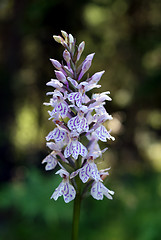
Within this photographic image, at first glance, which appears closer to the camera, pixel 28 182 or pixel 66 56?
pixel 66 56

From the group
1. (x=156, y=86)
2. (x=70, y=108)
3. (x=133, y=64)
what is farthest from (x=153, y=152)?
(x=70, y=108)

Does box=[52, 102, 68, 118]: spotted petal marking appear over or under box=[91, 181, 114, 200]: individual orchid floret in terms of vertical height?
over

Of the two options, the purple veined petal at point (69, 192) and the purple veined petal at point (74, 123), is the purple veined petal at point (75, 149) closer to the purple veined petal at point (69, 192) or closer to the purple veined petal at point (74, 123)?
the purple veined petal at point (74, 123)

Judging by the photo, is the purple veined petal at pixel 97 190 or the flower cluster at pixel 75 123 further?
the purple veined petal at pixel 97 190

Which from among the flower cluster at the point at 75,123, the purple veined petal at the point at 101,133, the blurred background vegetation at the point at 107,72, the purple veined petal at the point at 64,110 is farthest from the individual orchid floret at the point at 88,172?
the blurred background vegetation at the point at 107,72

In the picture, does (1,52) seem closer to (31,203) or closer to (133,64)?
(133,64)

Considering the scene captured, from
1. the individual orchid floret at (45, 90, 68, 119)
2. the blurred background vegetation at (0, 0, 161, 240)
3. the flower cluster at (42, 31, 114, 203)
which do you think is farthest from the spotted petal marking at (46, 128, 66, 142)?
the blurred background vegetation at (0, 0, 161, 240)

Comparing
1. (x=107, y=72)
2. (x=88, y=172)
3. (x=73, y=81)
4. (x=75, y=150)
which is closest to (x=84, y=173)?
(x=88, y=172)

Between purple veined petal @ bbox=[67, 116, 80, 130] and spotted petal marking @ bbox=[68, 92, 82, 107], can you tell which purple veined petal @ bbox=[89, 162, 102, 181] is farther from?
spotted petal marking @ bbox=[68, 92, 82, 107]
